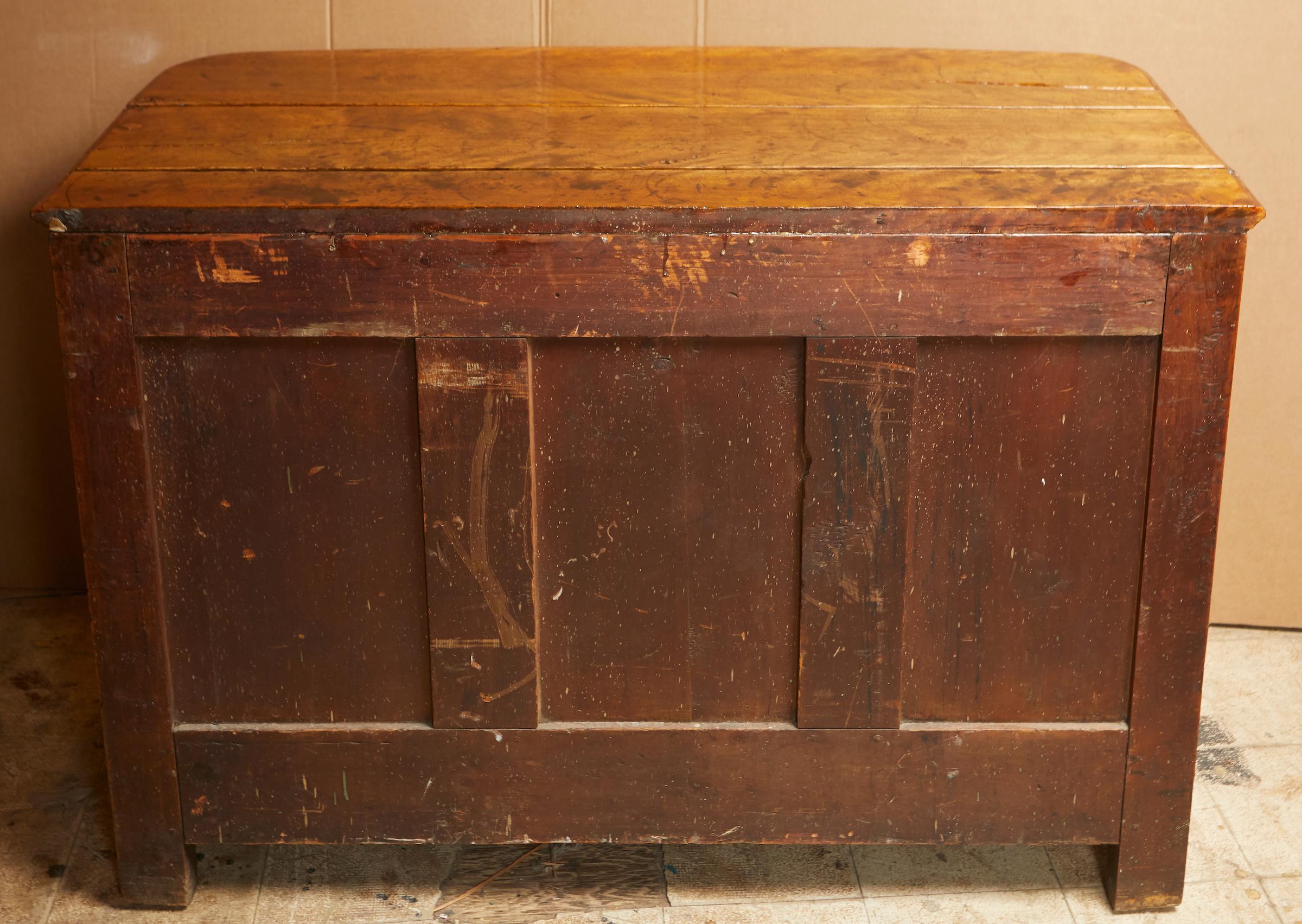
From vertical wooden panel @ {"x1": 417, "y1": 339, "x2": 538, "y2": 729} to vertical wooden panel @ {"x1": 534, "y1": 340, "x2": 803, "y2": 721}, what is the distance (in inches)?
1.1

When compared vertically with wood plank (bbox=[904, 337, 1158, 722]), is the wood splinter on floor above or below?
below

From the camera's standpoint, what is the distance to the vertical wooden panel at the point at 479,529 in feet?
5.27

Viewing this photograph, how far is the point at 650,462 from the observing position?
165cm

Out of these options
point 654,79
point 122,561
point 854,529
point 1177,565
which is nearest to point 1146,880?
point 1177,565

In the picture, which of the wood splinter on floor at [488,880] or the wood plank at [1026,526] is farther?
the wood splinter on floor at [488,880]

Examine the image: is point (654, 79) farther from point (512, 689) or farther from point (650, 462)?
point (512, 689)

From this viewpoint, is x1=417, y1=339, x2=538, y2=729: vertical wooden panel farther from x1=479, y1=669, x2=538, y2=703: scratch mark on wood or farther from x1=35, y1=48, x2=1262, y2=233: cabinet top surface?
x1=35, y1=48, x2=1262, y2=233: cabinet top surface

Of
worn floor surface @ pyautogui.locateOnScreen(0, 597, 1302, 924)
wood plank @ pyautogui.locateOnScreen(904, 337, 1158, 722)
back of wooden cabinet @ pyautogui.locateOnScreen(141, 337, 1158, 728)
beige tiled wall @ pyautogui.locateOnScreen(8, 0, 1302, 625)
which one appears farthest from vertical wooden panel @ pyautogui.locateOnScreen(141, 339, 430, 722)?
beige tiled wall @ pyautogui.locateOnScreen(8, 0, 1302, 625)

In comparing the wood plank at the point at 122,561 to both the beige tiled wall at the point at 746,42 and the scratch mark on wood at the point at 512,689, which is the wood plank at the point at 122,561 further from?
the beige tiled wall at the point at 746,42

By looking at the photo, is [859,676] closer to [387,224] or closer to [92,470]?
[387,224]

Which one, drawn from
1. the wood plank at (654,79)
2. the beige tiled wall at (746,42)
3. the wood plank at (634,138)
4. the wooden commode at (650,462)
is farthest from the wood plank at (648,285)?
the beige tiled wall at (746,42)

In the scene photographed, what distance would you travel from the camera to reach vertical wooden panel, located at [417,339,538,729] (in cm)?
161

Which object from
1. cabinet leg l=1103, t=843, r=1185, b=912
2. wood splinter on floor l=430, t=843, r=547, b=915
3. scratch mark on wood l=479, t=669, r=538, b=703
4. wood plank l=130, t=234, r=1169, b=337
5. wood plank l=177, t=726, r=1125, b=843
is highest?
wood plank l=130, t=234, r=1169, b=337

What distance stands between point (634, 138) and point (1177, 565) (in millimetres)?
854
